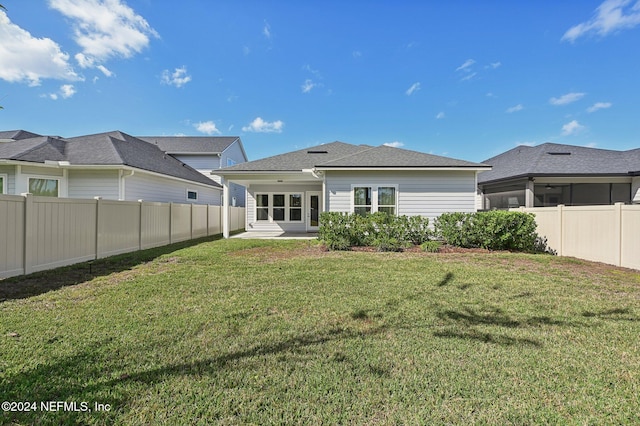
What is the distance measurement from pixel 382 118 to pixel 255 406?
19.9m

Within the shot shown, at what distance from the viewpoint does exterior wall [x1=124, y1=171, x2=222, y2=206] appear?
11422 millimetres

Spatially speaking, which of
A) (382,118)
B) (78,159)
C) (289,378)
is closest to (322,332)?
(289,378)

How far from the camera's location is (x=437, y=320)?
361 cm

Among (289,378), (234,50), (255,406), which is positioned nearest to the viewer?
(255,406)

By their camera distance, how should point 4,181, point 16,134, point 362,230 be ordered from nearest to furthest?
point 362,230, point 4,181, point 16,134

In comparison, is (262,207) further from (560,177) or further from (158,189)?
Answer: (560,177)

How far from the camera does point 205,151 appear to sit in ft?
71.9

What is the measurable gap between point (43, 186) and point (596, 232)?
17863mm

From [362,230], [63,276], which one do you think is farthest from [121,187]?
[362,230]

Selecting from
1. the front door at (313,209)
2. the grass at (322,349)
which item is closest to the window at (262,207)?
the front door at (313,209)

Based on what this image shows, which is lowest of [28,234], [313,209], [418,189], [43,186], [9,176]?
[28,234]

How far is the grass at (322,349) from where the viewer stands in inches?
79.0

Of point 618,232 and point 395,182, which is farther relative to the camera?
point 395,182

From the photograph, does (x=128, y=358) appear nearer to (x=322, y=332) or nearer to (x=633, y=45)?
(x=322, y=332)
